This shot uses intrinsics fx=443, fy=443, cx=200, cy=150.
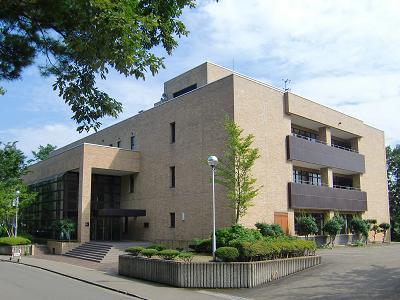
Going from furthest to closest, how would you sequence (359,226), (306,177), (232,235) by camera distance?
(359,226)
(306,177)
(232,235)

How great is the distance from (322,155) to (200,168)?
11085 millimetres

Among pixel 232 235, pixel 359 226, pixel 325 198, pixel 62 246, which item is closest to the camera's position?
pixel 232 235

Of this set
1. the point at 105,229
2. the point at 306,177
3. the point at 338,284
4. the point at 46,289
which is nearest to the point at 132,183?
the point at 105,229

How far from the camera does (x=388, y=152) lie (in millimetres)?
65625

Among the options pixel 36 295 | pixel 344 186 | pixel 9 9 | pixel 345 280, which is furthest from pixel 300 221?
pixel 9 9

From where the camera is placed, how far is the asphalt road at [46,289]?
47.6 feet

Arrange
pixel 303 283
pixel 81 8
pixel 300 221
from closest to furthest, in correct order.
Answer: pixel 81 8 < pixel 303 283 < pixel 300 221

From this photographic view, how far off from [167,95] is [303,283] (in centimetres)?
2742

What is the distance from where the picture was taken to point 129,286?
685 inches

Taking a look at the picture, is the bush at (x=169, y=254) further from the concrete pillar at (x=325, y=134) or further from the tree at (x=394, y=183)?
the tree at (x=394, y=183)

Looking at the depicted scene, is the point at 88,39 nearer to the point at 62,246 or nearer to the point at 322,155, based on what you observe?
the point at 62,246

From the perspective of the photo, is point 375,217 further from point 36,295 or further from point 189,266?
point 36,295

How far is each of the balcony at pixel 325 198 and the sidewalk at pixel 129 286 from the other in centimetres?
1554

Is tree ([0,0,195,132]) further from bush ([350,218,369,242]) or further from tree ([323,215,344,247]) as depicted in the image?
bush ([350,218,369,242])
